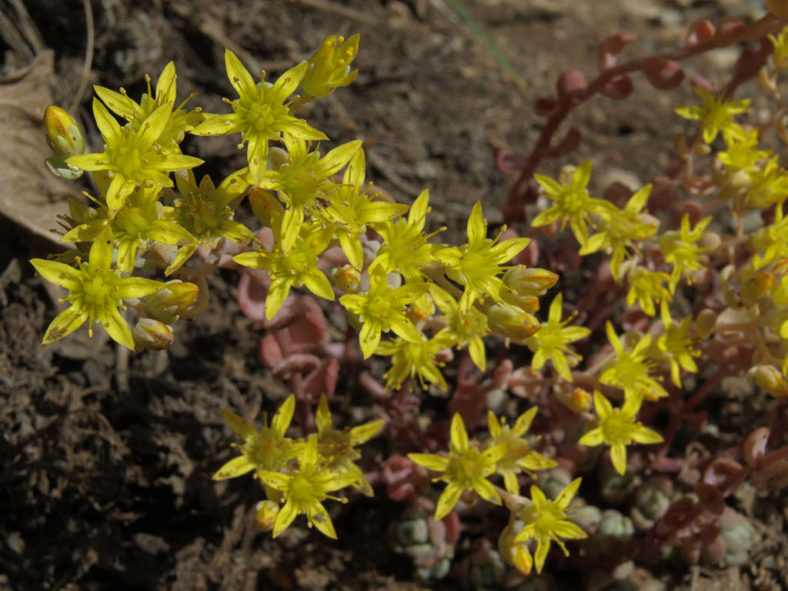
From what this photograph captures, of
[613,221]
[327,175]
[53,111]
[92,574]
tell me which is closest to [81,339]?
[92,574]

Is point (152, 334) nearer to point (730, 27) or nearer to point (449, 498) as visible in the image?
point (449, 498)

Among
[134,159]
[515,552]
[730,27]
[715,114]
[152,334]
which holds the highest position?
[730,27]

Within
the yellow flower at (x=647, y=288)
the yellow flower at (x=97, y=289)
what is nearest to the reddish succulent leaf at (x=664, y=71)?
the yellow flower at (x=647, y=288)

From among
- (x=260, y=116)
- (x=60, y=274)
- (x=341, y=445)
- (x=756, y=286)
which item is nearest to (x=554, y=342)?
(x=756, y=286)

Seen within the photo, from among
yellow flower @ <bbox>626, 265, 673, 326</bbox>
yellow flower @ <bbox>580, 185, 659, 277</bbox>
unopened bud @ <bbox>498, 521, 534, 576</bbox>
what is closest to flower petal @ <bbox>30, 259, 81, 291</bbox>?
unopened bud @ <bbox>498, 521, 534, 576</bbox>

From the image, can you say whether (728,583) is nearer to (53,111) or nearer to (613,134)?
(613,134)

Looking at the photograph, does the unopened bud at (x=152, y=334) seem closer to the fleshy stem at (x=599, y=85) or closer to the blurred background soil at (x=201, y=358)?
the blurred background soil at (x=201, y=358)

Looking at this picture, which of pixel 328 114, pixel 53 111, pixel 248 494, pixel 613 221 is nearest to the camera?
pixel 53 111
